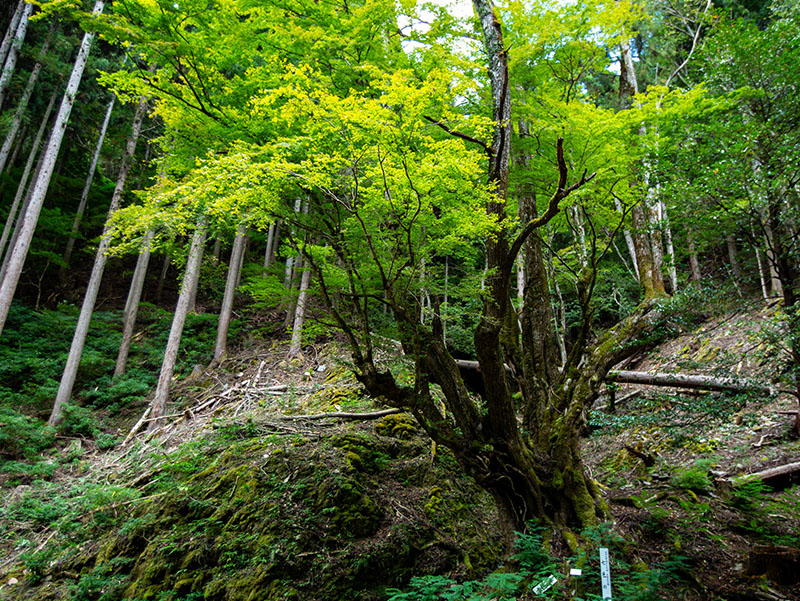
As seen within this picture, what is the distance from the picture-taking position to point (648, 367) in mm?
10211

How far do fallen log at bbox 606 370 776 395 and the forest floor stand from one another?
0.13 meters

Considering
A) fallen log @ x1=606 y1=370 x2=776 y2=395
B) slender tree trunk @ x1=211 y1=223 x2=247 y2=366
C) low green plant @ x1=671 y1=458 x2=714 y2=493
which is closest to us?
fallen log @ x1=606 y1=370 x2=776 y2=395

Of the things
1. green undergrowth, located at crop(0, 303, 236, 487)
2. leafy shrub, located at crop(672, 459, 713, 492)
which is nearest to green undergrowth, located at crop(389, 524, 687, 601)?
leafy shrub, located at crop(672, 459, 713, 492)

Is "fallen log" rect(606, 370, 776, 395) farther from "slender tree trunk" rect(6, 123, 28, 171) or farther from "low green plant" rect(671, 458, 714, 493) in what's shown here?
"slender tree trunk" rect(6, 123, 28, 171)

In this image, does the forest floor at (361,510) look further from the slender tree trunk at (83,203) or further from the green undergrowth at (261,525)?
the slender tree trunk at (83,203)

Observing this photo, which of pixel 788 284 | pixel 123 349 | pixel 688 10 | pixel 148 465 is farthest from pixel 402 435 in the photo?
pixel 688 10

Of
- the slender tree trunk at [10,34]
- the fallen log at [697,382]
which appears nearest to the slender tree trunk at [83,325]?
the slender tree trunk at [10,34]

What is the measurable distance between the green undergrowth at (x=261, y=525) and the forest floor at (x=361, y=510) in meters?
0.02

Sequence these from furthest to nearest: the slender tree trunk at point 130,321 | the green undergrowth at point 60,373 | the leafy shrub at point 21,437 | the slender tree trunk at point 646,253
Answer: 1. the slender tree trunk at point 130,321
2. the green undergrowth at point 60,373
3. the leafy shrub at point 21,437
4. the slender tree trunk at point 646,253

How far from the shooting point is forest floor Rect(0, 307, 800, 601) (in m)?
3.94

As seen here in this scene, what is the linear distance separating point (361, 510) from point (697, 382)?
4804 millimetres

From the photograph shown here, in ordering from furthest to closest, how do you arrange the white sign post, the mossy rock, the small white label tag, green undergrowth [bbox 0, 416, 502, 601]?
the mossy rock < green undergrowth [bbox 0, 416, 502, 601] < the small white label tag < the white sign post

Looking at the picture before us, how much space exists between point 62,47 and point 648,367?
2112 centimetres

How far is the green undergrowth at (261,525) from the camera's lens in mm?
4051
